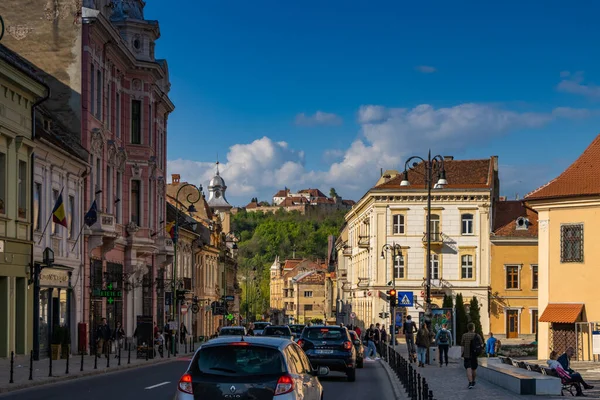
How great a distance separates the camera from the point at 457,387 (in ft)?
92.0

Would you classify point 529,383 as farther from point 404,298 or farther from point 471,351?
point 404,298

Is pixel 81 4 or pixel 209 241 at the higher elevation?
pixel 81 4

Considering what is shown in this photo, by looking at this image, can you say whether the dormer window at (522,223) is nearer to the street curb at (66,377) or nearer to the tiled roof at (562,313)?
the tiled roof at (562,313)

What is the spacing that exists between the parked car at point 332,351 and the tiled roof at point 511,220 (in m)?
50.1

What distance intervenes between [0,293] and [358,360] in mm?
13148

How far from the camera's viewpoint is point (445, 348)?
4091 cm

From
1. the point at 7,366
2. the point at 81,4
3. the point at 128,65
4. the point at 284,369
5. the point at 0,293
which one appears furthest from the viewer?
the point at 128,65

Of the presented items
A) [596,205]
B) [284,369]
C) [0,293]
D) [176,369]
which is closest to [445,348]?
[596,205]

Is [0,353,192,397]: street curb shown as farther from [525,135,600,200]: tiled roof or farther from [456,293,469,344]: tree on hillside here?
[456,293,469,344]: tree on hillside

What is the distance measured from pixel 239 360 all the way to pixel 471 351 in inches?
600

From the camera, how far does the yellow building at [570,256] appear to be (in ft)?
139

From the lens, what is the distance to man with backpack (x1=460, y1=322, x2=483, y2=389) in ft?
89.8

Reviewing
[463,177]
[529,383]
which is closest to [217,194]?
[463,177]

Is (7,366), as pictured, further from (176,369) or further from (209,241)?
(209,241)
